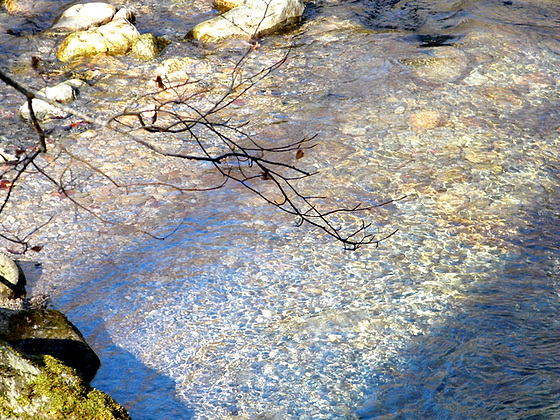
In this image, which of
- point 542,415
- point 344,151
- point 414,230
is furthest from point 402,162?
point 542,415

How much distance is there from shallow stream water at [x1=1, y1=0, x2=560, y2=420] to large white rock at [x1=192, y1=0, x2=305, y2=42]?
1897 mm

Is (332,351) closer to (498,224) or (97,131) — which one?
(498,224)

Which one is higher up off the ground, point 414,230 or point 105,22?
point 105,22

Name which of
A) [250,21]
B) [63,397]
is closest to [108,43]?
[250,21]

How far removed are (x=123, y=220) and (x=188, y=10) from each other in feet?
20.1

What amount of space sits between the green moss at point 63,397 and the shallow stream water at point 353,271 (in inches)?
25.2

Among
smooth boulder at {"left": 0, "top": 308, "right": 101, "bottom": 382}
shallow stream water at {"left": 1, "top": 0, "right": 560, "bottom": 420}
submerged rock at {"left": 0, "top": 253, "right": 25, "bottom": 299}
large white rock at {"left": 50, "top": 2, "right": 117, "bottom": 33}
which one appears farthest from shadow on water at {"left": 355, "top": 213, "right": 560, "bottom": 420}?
large white rock at {"left": 50, "top": 2, "right": 117, "bottom": 33}

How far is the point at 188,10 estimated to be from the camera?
1043 centimetres

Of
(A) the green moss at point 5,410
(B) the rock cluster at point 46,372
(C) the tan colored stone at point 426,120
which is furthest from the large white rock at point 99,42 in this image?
(A) the green moss at point 5,410

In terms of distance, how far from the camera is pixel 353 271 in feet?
15.6

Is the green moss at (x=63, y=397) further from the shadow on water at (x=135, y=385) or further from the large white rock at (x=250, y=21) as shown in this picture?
the large white rock at (x=250, y=21)

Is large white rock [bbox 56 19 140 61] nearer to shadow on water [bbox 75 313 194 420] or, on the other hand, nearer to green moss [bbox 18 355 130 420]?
shadow on water [bbox 75 313 194 420]

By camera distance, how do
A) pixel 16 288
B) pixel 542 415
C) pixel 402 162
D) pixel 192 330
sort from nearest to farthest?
1. pixel 542 415
2. pixel 192 330
3. pixel 16 288
4. pixel 402 162

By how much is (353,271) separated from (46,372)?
2.44 metres
